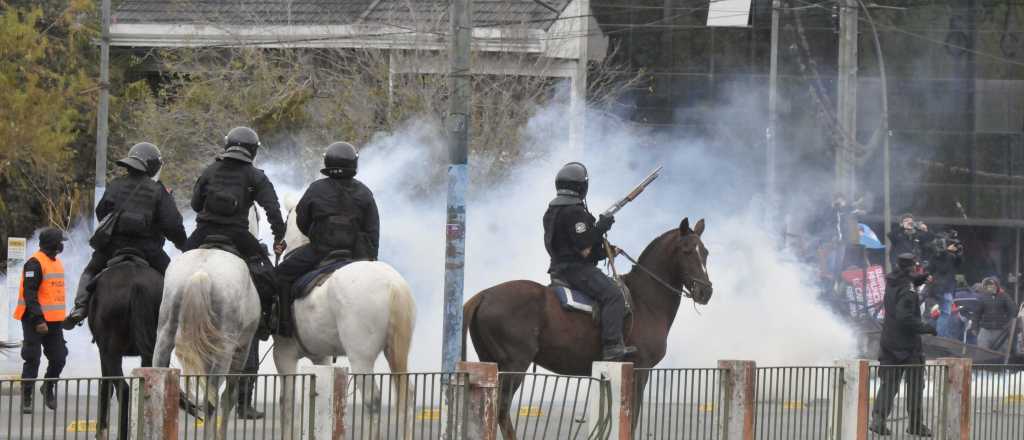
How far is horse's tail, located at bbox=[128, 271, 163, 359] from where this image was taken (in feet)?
37.3

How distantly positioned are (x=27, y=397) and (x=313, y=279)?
3.87 meters

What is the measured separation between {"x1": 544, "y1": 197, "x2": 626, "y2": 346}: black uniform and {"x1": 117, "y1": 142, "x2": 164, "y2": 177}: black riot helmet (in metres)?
3.21

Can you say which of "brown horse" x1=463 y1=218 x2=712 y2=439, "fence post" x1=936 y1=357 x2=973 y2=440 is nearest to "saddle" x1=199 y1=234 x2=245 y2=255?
"brown horse" x1=463 y1=218 x2=712 y2=439

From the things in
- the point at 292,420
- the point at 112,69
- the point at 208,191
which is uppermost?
the point at 112,69

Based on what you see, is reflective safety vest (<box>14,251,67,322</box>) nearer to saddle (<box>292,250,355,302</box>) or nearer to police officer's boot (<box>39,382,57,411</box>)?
saddle (<box>292,250,355,302</box>)

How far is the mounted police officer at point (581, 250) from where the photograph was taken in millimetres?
12938

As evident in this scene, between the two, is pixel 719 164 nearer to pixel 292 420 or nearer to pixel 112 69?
pixel 112 69

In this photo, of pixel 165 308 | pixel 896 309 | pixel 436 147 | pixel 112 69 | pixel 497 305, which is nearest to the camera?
pixel 165 308

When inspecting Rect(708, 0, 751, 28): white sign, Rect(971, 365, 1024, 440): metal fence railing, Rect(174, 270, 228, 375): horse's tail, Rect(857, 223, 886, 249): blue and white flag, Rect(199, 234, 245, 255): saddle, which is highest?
Rect(708, 0, 751, 28): white sign

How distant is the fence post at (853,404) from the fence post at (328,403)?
4.18 metres

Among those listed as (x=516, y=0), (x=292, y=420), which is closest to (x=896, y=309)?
(x=292, y=420)

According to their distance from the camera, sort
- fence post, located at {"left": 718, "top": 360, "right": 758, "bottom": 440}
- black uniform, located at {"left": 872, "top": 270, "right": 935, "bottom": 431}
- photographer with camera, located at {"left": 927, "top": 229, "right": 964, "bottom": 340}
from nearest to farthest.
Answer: fence post, located at {"left": 718, "top": 360, "right": 758, "bottom": 440}
black uniform, located at {"left": 872, "top": 270, "right": 935, "bottom": 431}
photographer with camera, located at {"left": 927, "top": 229, "right": 964, "bottom": 340}

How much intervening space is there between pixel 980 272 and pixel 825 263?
12.2 metres

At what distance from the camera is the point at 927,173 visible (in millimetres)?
34844
